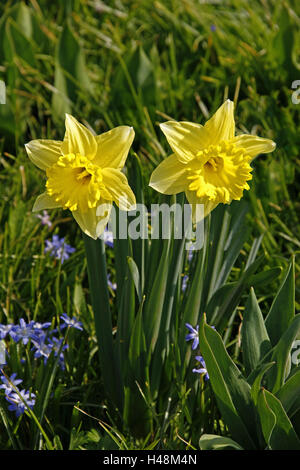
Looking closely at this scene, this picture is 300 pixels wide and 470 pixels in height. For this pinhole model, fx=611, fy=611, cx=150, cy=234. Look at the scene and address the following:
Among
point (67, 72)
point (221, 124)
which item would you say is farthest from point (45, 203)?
point (67, 72)

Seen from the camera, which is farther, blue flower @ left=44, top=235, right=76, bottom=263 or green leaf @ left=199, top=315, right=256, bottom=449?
blue flower @ left=44, top=235, right=76, bottom=263

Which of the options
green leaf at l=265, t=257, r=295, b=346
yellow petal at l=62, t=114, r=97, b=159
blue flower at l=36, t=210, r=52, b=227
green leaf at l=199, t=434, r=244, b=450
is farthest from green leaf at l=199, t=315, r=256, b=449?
blue flower at l=36, t=210, r=52, b=227

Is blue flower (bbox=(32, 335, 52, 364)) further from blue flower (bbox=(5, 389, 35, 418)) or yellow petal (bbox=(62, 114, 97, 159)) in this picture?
yellow petal (bbox=(62, 114, 97, 159))

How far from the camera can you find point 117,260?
4.53ft

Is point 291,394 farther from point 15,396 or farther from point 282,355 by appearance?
point 15,396

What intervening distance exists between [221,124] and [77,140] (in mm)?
264

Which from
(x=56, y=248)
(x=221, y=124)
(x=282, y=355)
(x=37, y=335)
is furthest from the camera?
(x=56, y=248)

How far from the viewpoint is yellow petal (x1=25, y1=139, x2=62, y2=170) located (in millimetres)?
1133

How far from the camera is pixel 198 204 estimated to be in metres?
1.14

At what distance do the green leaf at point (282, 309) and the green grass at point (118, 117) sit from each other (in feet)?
Answer: 0.67

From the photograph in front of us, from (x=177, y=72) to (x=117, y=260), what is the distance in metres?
1.35

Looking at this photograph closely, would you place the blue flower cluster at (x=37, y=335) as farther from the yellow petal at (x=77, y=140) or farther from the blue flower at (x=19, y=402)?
the yellow petal at (x=77, y=140)
